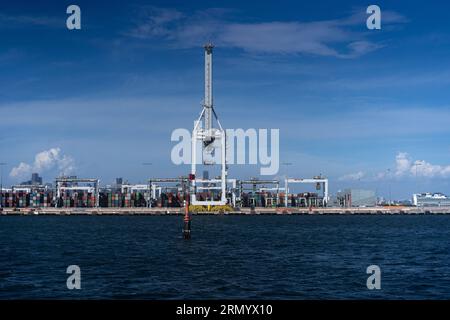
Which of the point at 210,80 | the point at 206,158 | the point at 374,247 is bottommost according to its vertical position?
the point at 374,247

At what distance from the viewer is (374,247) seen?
53.8 meters

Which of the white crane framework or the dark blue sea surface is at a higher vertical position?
the white crane framework

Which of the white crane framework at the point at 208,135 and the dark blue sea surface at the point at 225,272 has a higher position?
the white crane framework at the point at 208,135

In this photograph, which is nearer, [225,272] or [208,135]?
[225,272]

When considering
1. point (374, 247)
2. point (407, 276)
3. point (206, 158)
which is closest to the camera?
point (407, 276)

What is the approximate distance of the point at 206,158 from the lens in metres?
160

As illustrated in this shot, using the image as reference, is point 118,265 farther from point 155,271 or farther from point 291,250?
point 291,250

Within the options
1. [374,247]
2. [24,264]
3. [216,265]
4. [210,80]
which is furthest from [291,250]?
[210,80]

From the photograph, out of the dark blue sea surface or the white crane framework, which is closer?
the dark blue sea surface

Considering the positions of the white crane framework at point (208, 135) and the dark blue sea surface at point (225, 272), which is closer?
the dark blue sea surface at point (225, 272)
